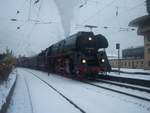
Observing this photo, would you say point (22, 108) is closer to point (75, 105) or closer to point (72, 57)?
point (75, 105)

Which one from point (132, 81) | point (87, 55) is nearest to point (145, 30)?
point (87, 55)

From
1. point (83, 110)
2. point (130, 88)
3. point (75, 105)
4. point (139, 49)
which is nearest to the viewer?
point (83, 110)

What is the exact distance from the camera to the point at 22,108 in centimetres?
1045

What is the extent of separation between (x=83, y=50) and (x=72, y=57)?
3.67 feet

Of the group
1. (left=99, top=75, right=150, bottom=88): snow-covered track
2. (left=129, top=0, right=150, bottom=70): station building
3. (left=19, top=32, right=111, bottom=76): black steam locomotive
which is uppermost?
(left=129, top=0, right=150, bottom=70): station building

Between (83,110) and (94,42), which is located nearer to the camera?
(83,110)

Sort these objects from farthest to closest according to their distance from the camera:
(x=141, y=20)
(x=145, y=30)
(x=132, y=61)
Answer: (x=132, y=61) < (x=145, y=30) < (x=141, y=20)

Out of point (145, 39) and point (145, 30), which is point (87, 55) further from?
point (145, 39)

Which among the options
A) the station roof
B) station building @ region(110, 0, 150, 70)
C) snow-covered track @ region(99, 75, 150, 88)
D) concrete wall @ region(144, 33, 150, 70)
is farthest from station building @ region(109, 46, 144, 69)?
snow-covered track @ region(99, 75, 150, 88)

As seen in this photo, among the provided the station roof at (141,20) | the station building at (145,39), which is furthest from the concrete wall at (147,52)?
the station roof at (141,20)

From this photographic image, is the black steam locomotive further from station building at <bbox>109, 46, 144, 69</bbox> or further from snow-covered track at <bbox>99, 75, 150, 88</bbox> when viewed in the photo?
station building at <bbox>109, 46, 144, 69</bbox>

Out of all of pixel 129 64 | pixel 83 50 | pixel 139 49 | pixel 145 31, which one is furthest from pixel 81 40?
pixel 139 49

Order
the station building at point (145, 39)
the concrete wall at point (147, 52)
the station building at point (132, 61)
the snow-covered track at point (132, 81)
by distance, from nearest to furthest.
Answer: the snow-covered track at point (132, 81) → the concrete wall at point (147, 52) → the station building at point (145, 39) → the station building at point (132, 61)

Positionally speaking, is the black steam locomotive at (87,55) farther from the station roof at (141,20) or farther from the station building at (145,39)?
the station roof at (141,20)
